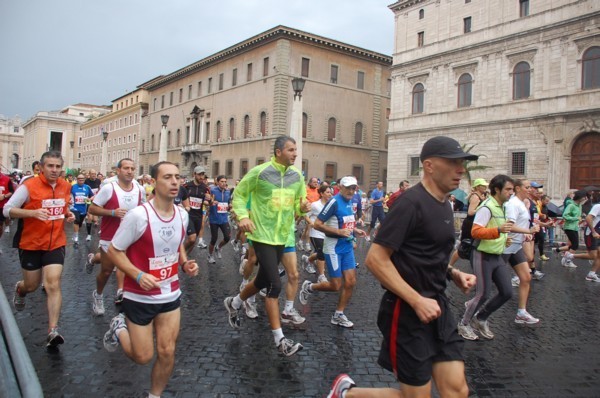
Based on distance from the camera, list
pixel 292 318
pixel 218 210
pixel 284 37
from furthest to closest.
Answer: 1. pixel 284 37
2. pixel 218 210
3. pixel 292 318

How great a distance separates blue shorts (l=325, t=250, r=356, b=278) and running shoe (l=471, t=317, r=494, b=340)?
5.48 feet

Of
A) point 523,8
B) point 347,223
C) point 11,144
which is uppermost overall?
point 11,144

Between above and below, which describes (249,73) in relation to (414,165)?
above

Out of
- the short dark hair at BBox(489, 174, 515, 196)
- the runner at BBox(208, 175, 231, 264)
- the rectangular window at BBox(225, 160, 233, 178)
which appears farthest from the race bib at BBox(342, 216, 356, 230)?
the rectangular window at BBox(225, 160, 233, 178)

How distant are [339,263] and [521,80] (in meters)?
29.6

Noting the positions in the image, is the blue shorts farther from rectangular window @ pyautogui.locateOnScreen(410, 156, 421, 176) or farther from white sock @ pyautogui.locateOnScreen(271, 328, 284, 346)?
rectangular window @ pyautogui.locateOnScreen(410, 156, 421, 176)

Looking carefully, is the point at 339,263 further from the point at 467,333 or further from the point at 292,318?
the point at 467,333

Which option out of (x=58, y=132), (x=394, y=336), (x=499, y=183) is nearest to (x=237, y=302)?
(x=394, y=336)

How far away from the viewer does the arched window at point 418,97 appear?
3759 centimetres

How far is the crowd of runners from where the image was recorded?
288cm

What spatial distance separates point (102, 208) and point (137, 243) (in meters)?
2.86

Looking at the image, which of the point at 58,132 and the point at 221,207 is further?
the point at 58,132

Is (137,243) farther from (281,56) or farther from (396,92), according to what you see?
(281,56)

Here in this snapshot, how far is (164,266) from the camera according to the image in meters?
3.81
